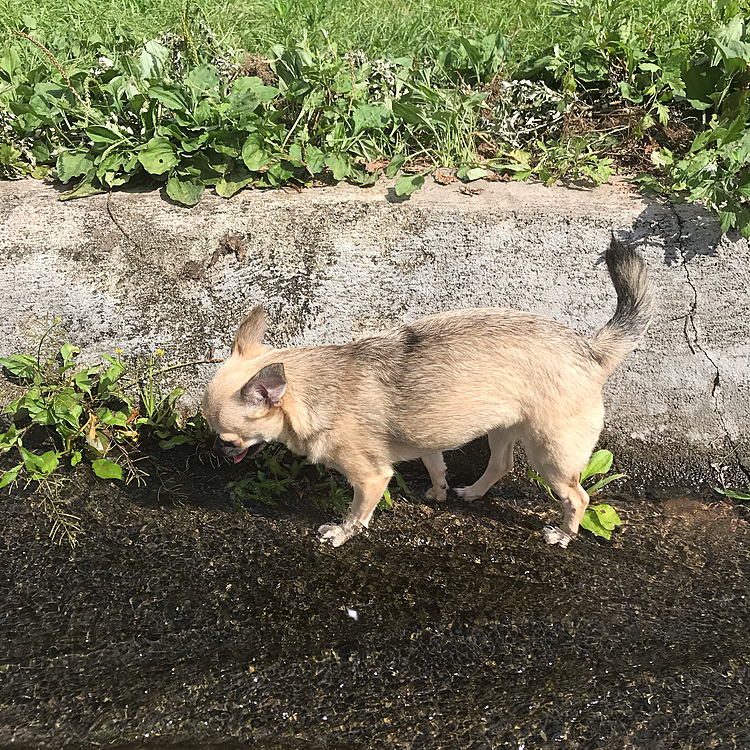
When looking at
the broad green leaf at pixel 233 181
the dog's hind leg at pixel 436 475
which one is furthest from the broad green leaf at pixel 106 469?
the broad green leaf at pixel 233 181

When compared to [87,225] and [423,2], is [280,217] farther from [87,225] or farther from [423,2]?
[423,2]

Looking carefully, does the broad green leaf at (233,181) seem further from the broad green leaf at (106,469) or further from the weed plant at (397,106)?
the broad green leaf at (106,469)

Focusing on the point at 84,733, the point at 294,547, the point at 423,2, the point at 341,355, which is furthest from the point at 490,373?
the point at 423,2

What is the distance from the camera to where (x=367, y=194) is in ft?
15.9

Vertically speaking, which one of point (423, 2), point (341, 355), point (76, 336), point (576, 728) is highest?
point (423, 2)

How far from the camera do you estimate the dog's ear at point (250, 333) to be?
369 centimetres

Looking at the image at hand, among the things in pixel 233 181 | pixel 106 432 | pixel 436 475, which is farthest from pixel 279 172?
pixel 436 475

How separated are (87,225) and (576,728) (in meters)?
4.27

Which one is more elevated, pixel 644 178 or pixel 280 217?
pixel 644 178

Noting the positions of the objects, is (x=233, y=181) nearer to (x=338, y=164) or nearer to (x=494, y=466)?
(x=338, y=164)

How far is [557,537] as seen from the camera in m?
3.94

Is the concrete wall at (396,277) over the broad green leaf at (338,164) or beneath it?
beneath

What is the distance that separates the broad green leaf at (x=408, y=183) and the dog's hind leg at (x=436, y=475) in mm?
1848

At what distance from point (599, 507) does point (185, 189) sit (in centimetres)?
349
